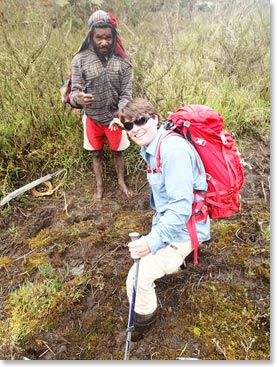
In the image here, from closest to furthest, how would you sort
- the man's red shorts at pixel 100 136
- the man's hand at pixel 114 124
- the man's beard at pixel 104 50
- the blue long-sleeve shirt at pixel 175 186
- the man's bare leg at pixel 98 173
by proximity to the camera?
the blue long-sleeve shirt at pixel 175 186
the man's hand at pixel 114 124
the man's beard at pixel 104 50
the man's red shorts at pixel 100 136
the man's bare leg at pixel 98 173

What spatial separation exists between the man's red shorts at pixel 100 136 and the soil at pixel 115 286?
1.90 ft

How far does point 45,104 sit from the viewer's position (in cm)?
394

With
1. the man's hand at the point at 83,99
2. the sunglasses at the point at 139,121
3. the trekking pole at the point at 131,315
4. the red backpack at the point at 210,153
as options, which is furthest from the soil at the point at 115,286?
the sunglasses at the point at 139,121

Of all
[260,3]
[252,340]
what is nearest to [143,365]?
[252,340]

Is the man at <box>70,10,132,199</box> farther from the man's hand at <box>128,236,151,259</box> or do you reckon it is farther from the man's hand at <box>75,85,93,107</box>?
the man's hand at <box>128,236,151,259</box>

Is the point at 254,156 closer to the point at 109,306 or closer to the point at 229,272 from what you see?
the point at 229,272

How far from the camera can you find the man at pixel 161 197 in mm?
1900

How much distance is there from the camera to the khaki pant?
224 cm

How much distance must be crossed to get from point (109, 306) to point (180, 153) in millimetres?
1344

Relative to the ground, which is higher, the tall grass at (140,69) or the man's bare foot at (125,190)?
the tall grass at (140,69)

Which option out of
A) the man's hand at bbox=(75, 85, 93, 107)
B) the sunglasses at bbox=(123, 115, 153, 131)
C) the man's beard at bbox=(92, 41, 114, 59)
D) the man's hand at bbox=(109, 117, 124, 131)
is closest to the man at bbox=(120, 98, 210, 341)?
the sunglasses at bbox=(123, 115, 153, 131)

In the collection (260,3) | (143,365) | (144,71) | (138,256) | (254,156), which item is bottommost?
(143,365)

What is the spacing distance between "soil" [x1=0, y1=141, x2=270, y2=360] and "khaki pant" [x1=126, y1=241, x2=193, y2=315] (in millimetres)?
318

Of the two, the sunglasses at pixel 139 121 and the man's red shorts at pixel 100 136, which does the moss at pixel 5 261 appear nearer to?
the man's red shorts at pixel 100 136
